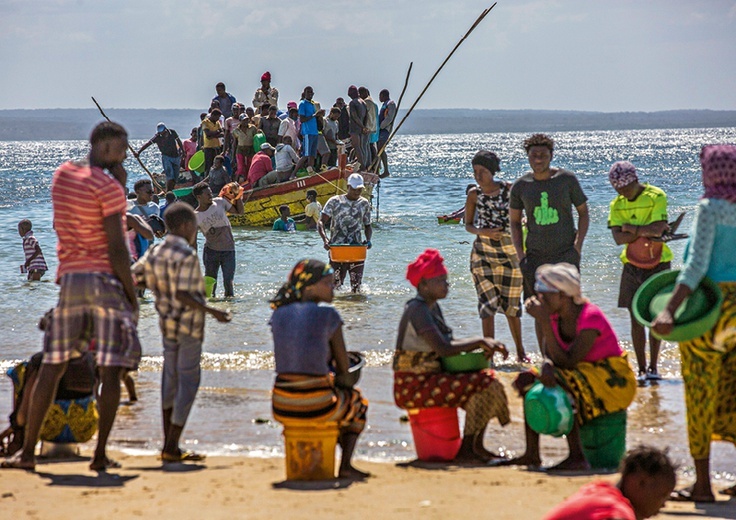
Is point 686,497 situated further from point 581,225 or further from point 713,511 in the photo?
point 581,225

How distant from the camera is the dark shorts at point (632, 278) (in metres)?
7.89

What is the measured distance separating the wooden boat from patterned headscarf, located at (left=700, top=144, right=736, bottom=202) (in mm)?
16393

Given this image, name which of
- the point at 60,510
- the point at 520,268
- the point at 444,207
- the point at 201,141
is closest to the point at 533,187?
the point at 520,268

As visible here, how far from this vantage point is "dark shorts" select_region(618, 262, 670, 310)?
7.89 metres

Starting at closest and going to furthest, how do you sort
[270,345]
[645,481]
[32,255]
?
[645,481]
[270,345]
[32,255]

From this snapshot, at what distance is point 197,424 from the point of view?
695 cm

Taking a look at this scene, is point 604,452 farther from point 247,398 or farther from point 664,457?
point 247,398

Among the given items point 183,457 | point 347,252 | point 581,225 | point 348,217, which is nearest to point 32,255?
point 347,252

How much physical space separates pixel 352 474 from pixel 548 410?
1.00m

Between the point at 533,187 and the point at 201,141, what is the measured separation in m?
15.4

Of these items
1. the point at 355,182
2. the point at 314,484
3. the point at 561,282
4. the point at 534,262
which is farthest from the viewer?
the point at 355,182

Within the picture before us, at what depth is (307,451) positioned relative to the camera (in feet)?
17.7

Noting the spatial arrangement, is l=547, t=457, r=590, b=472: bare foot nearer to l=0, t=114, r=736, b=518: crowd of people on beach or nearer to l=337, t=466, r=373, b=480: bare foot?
l=0, t=114, r=736, b=518: crowd of people on beach

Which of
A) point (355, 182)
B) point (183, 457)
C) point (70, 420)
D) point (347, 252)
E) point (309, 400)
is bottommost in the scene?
point (183, 457)
